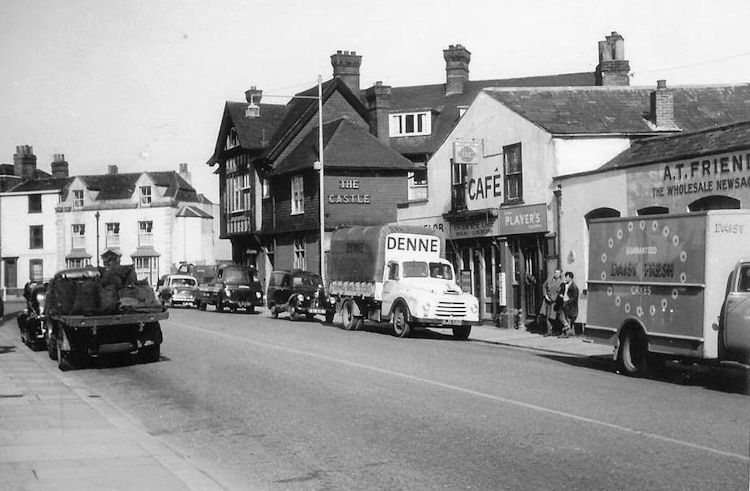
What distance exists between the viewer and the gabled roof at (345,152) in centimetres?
4838

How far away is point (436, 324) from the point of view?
24391mm

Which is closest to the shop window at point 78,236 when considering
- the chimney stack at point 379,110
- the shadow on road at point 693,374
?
the chimney stack at point 379,110

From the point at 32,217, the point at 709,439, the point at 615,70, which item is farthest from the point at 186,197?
the point at 709,439

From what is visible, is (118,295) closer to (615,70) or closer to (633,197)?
(633,197)

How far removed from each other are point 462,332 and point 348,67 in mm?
35035

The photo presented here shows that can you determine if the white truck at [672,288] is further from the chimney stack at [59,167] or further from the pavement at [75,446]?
the chimney stack at [59,167]

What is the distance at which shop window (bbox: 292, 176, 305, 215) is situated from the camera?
48969mm

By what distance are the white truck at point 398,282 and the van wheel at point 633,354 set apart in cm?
808

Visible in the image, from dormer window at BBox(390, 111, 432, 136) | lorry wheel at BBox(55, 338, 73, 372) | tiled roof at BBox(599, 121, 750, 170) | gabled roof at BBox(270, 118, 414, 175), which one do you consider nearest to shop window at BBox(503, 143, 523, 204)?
tiled roof at BBox(599, 121, 750, 170)

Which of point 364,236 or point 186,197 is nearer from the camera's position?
point 364,236

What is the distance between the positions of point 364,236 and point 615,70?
22.8m

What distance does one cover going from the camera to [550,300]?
2528 cm

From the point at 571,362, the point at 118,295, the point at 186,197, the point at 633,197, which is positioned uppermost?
the point at 186,197

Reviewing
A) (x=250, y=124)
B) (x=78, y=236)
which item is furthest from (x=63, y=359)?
(x=78, y=236)
